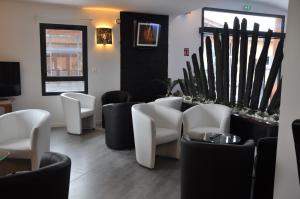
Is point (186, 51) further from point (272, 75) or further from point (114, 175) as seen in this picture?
point (114, 175)

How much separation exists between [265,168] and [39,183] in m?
2.13

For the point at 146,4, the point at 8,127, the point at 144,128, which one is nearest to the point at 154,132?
the point at 144,128

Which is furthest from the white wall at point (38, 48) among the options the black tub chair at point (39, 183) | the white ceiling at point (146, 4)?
the black tub chair at point (39, 183)

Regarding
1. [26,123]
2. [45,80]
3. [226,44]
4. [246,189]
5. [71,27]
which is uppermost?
[71,27]

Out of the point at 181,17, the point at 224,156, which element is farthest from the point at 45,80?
the point at 224,156

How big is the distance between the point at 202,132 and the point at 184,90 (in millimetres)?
2240

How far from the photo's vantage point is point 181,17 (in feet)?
25.5

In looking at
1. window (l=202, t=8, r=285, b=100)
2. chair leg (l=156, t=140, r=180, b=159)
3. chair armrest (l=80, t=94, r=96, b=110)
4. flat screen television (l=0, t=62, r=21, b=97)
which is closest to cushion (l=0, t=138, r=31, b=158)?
chair leg (l=156, t=140, r=180, b=159)

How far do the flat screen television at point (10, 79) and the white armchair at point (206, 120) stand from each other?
3.83m

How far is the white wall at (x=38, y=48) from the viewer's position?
6328 mm

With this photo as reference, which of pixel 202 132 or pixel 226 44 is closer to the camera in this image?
pixel 202 132

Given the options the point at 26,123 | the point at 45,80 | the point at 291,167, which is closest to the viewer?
the point at 291,167

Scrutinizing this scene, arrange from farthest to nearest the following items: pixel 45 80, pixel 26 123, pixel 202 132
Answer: pixel 45 80 < pixel 202 132 < pixel 26 123

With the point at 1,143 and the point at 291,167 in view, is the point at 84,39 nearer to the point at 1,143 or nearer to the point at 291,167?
the point at 1,143
